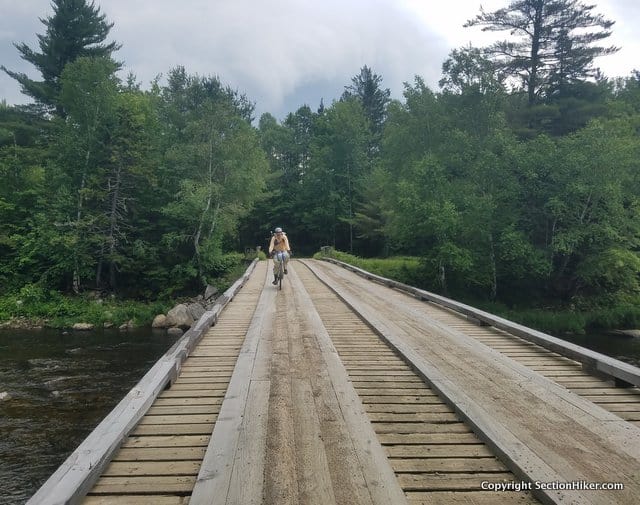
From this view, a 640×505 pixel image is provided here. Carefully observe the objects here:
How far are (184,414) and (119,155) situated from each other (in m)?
24.4

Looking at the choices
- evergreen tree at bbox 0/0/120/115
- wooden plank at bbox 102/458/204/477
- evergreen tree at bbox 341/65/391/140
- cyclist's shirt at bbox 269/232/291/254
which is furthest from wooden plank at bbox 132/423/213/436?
evergreen tree at bbox 341/65/391/140

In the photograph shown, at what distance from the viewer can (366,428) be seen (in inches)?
129

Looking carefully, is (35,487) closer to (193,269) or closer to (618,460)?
(618,460)

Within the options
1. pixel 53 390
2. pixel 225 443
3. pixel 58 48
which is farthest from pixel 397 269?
pixel 58 48

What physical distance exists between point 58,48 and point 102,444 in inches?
1414

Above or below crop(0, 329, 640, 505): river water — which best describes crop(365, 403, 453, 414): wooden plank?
above

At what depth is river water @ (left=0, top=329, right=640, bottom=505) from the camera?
22.2 feet

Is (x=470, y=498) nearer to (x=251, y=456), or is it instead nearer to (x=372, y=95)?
(x=251, y=456)

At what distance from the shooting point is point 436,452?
9.90ft

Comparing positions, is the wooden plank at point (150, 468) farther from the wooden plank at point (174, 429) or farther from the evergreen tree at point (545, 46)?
the evergreen tree at point (545, 46)

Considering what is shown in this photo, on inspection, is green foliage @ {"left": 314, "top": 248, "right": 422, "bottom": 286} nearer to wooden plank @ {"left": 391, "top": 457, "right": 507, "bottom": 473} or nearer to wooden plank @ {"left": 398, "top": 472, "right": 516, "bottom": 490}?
wooden plank @ {"left": 391, "top": 457, "right": 507, "bottom": 473}

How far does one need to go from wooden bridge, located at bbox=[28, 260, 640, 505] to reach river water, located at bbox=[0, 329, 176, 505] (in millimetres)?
3392

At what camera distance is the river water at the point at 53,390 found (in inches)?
263

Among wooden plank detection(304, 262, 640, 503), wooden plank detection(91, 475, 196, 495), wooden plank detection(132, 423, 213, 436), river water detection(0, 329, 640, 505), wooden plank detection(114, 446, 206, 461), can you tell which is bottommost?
river water detection(0, 329, 640, 505)
